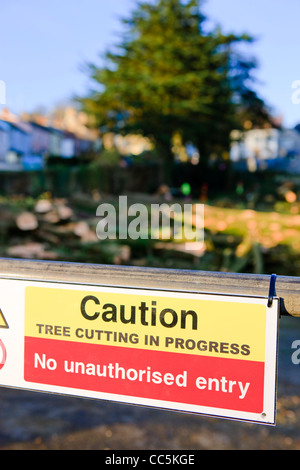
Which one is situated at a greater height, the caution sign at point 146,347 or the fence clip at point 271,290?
the fence clip at point 271,290

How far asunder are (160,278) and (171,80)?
26527 mm

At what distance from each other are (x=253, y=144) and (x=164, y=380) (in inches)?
2490

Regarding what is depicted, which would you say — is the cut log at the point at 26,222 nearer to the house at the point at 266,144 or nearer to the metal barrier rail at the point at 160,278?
the metal barrier rail at the point at 160,278

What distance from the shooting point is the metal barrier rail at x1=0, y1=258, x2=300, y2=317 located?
1.21 meters

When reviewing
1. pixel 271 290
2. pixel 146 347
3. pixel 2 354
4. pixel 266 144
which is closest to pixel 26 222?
pixel 2 354

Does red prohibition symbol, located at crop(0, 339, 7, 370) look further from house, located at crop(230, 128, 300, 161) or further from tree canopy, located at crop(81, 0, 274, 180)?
house, located at crop(230, 128, 300, 161)

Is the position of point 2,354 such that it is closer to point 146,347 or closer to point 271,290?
point 146,347

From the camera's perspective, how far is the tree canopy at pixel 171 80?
27.0m

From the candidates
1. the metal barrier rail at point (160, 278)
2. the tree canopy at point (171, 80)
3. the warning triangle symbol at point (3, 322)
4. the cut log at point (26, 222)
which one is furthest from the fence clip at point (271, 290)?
the tree canopy at point (171, 80)

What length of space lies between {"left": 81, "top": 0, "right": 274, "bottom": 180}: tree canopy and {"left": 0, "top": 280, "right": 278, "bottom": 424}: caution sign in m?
26.1

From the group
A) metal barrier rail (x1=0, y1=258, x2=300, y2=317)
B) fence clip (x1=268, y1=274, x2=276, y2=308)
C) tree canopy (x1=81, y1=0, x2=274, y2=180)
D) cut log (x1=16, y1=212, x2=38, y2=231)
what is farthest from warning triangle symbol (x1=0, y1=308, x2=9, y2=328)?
tree canopy (x1=81, y1=0, x2=274, y2=180)

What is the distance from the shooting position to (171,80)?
2636 centimetres
